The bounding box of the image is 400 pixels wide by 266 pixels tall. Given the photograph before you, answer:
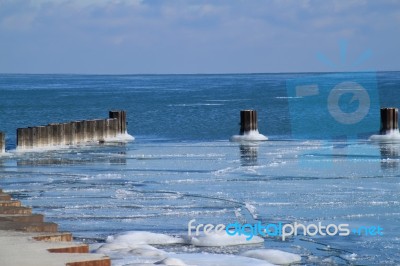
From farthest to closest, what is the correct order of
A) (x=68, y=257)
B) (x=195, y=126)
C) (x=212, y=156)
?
(x=195, y=126)
(x=212, y=156)
(x=68, y=257)

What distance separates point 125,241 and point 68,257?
15.2 ft

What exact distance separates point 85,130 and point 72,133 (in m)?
1.05

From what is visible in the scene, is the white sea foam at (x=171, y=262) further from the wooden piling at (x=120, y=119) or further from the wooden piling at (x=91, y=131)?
the wooden piling at (x=120, y=119)

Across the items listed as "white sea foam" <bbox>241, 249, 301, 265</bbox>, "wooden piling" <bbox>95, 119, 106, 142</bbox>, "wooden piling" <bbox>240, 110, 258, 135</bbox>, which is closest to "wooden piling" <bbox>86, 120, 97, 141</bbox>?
"wooden piling" <bbox>95, 119, 106, 142</bbox>

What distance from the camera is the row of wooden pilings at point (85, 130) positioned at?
3566 centimetres

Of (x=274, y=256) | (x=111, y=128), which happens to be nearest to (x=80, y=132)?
(x=111, y=128)

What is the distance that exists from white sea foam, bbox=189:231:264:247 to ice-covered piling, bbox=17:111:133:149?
802 inches

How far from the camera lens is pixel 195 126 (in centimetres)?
6338

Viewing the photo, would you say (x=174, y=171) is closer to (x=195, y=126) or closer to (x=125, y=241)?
(x=125, y=241)

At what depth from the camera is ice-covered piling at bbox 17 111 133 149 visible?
3562 cm

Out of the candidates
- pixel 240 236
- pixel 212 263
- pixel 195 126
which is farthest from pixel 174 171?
pixel 195 126

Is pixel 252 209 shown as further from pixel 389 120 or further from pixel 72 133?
pixel 389 120

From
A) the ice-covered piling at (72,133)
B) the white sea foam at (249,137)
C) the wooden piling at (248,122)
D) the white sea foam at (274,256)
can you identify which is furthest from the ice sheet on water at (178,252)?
the wooden piling at (248,122)

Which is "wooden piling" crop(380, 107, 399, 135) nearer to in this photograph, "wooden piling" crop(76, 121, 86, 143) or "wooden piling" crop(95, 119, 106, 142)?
"wooden piling" crop(95, 119, 106, 142)
